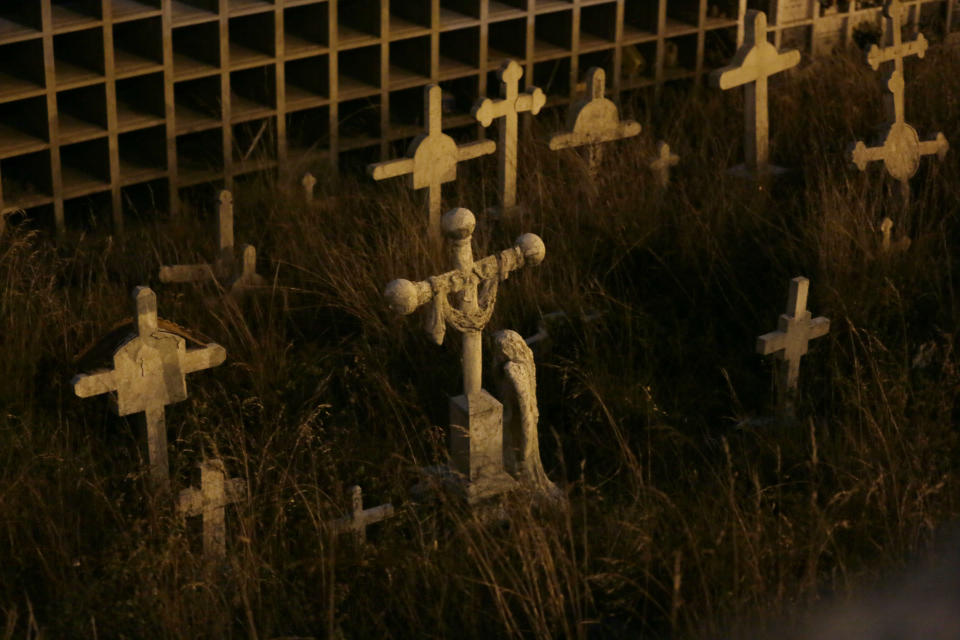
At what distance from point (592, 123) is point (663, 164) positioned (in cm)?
43

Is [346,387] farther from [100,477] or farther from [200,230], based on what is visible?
[200,230]

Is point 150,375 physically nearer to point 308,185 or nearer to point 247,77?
point 308,185

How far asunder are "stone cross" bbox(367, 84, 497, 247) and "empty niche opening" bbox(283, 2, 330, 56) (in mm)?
1325

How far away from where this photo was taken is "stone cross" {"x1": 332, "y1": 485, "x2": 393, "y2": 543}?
5133 millimetres

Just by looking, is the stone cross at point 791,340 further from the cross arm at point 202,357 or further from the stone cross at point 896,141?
the cross arm at point 202,357

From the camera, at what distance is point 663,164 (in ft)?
27.1

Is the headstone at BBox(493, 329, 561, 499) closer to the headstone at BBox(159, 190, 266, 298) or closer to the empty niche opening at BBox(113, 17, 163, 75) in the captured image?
the headstone at BBox(159, 190, 266, 298)

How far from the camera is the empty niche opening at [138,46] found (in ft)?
26.7

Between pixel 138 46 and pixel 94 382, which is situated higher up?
pixel 138 46

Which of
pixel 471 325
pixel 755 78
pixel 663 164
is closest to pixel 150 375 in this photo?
pixel 471 325

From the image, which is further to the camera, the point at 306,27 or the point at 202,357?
the point at 306,27

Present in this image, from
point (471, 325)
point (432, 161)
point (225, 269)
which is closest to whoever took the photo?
point (471, 325)

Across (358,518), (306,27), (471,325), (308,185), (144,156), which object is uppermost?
(306,27)

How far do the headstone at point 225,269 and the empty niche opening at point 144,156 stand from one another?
1.16 m
